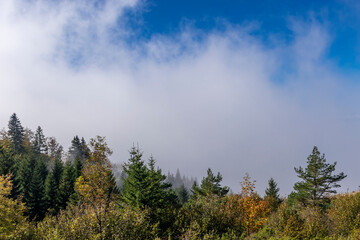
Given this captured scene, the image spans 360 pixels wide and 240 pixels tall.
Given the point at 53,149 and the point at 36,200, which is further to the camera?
the point at 53,149

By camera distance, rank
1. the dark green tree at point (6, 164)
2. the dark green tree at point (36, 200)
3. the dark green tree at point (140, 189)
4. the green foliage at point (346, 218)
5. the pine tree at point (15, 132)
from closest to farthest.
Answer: the green foliage at point (346, 218)
the dark green tree at point (140, 189)
the dark green tree at point (36, 200)
the dark green tree at point (6, 164)
the pine tree at point (15, 132)

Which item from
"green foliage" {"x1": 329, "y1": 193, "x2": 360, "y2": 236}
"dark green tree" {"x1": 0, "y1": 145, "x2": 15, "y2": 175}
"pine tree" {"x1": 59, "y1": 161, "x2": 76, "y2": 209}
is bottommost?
"green foliage" {"x1": 329, "y1": 193, "x2": 360, "y2": 236}

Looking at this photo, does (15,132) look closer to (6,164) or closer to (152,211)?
(6,164)

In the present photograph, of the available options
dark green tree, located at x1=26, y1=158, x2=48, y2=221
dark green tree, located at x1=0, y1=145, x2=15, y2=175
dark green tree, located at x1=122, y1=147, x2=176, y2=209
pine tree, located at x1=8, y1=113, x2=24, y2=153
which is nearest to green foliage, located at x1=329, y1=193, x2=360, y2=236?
dark green tree, located at x1=122, y1=147, x2=176, y2=209

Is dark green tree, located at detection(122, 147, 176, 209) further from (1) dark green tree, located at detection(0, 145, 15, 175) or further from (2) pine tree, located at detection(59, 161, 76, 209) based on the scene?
(1) dark green tree, located at detection(0, 145, 15, 175)

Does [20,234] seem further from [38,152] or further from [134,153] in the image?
[38,152]

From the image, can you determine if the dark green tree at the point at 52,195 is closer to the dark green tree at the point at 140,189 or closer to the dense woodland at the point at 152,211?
the dense woodland at the point at 152,211

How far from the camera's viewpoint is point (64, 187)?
42.6 metres

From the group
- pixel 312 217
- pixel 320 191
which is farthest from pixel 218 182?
pixel 312 217

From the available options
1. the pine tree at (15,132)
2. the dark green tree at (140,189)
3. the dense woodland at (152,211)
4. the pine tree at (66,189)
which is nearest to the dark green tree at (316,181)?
the dense woodland at (152,211)

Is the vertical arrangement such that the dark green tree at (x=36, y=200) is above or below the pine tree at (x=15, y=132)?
below

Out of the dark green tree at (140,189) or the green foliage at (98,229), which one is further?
the dark green tree at (140,189)

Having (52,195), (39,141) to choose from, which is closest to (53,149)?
(39,141)

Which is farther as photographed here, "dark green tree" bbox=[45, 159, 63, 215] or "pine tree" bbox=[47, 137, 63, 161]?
"pine tree" bbox=[47, 137, 63, 161]
